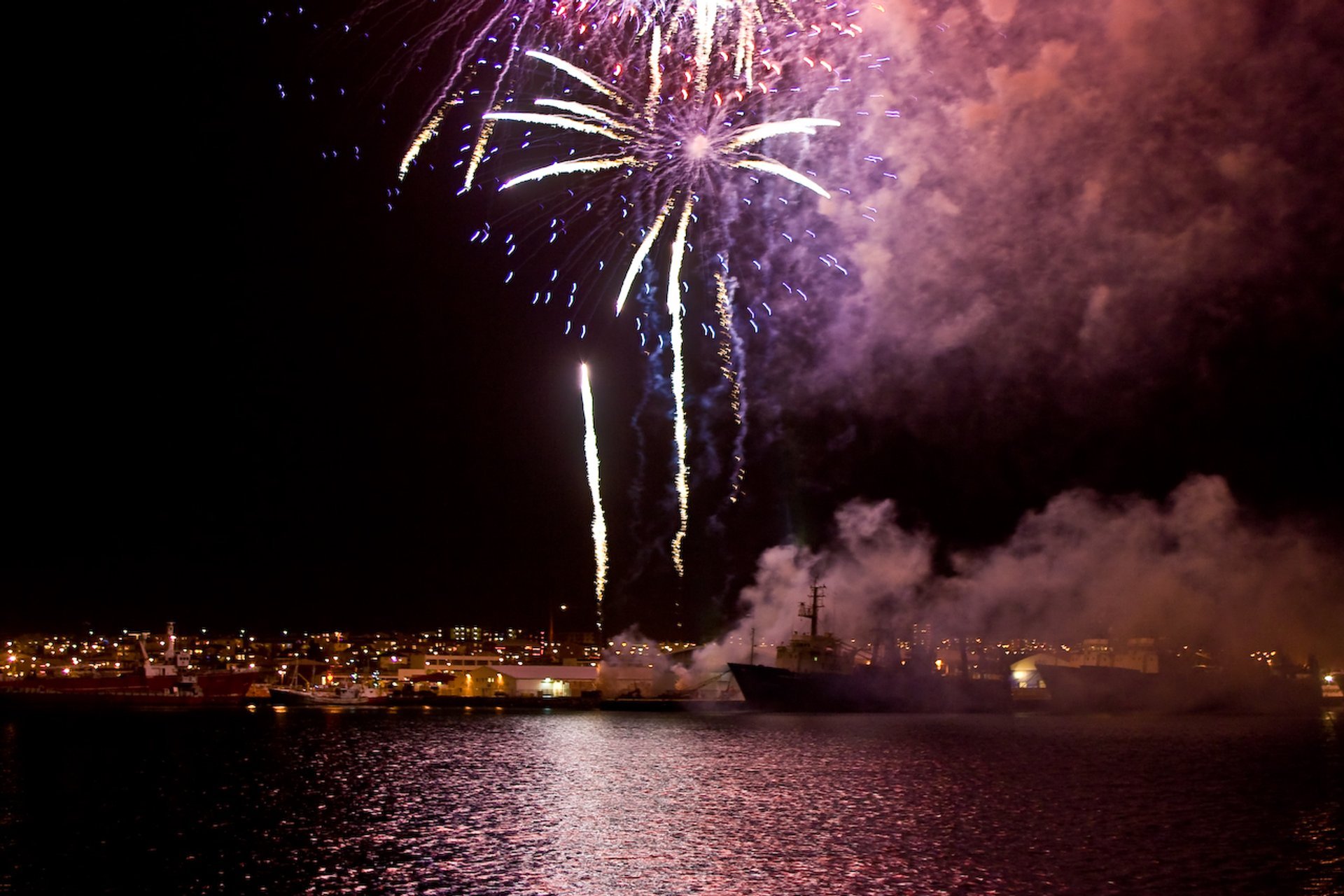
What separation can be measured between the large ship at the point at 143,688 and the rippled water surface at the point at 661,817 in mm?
62354

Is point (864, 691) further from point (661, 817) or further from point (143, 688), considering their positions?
point (143, 688)

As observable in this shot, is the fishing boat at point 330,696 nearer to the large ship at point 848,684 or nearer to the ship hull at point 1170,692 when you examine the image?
the large ship at point 848,684

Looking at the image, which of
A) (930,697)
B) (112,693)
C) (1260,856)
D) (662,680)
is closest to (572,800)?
(1260,856)

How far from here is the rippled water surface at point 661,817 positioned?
72.7 ft

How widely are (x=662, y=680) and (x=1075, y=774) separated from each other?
263ft

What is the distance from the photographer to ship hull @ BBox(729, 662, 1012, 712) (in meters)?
94.0

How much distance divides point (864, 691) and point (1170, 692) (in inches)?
1763

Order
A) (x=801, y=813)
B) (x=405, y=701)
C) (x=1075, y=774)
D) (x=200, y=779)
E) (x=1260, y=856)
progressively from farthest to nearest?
(x=405, y=701) → (x=1075, y=774) → (x=200, y=779) → (x=801, y=813) → (x=1260, y=856)

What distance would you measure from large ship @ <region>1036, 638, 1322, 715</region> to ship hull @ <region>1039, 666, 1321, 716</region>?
81 mm

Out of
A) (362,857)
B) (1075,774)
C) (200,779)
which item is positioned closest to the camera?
(362,857)

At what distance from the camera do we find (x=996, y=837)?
89.5 feet

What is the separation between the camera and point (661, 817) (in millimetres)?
29469

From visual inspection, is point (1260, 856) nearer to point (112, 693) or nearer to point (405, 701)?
point (405, 701)

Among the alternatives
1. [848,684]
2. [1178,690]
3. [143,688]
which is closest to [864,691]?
[848,684]
